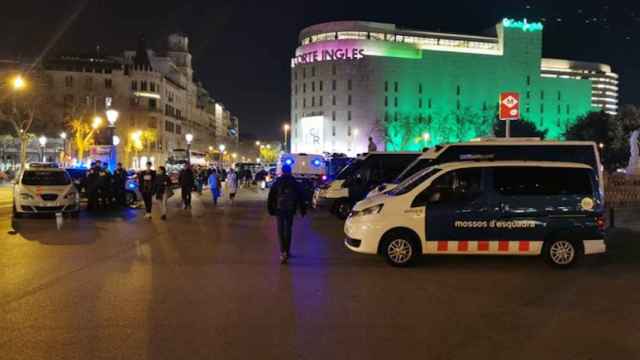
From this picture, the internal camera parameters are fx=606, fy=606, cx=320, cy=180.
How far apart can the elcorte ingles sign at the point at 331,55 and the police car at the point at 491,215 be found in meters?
117

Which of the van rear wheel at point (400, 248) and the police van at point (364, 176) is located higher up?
the police van at point (364, 176)

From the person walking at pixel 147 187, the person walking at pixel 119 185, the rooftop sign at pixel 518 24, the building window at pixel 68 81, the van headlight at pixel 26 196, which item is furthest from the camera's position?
the rooftop sign at pixel 518 24

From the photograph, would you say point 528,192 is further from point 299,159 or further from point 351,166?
point 299,159

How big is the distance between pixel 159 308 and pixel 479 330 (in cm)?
399

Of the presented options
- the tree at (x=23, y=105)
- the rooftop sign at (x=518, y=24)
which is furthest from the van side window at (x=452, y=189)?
the rooftop sign at (x=518, y=24)

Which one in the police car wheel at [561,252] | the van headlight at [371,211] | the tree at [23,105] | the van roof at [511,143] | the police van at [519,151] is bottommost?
the police car wheel at [561,252]

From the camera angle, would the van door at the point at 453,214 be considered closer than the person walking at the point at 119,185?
Yes

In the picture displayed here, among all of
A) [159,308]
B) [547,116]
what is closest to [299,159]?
[159,308]

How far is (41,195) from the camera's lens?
19.3 metres

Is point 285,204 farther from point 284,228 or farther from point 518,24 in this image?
point 518,24

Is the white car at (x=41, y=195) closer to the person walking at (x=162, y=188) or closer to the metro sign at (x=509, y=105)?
the person walking at (x=162, y=188)

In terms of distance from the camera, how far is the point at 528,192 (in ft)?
36.4

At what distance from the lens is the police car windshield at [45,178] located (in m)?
20.1

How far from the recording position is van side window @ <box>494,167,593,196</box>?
36.5 ft
